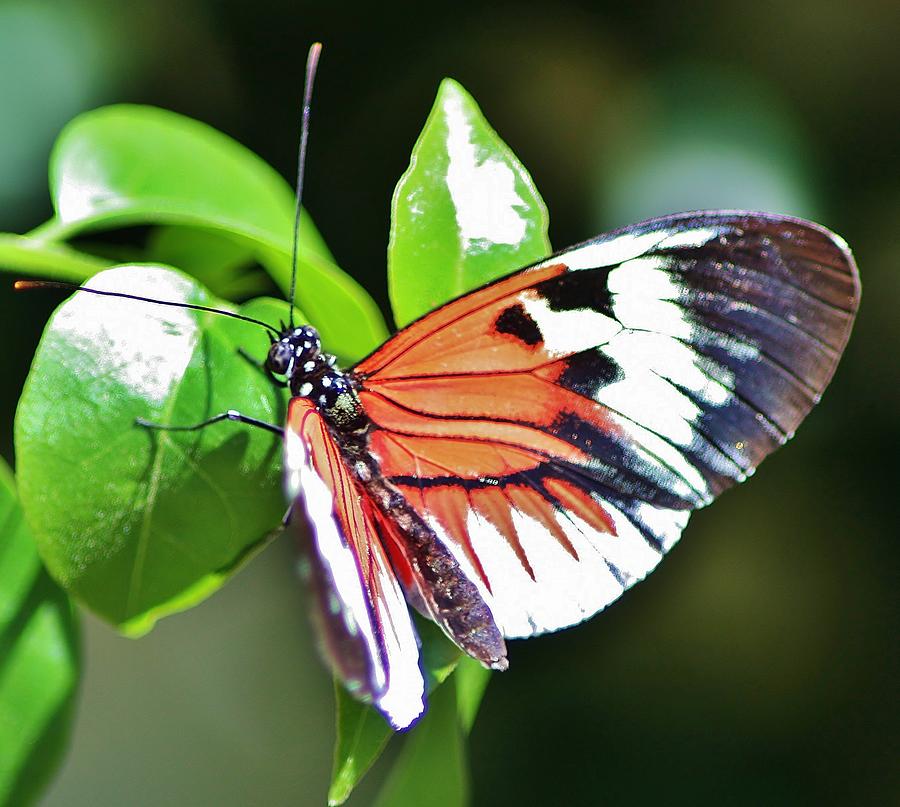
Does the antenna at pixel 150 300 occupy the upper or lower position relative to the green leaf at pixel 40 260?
upper

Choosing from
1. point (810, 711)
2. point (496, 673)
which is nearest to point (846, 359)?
point (810, 711)

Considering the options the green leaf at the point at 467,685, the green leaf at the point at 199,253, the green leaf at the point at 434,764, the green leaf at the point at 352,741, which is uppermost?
the green leaf at the point at 199,253

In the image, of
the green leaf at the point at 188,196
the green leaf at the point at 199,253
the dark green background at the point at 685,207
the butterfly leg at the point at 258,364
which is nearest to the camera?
the butterfly leg at the point at 258,364

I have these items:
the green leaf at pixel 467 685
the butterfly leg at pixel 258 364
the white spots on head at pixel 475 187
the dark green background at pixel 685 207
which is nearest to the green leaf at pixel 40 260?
the butterfly leg at pixel 258 364

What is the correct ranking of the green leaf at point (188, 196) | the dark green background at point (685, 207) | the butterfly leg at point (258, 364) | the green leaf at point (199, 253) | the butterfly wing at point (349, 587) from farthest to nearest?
the dark green background at point (685, 207) → the green leaf at point (199, 253) → the green leaf at point (188, 196) → the butterfly leg at point (258, 364) → the butterfly wing at point (349, 587)

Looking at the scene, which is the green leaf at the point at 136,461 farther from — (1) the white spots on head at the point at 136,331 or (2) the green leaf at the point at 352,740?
(2) the green leaf at the point at 352,740

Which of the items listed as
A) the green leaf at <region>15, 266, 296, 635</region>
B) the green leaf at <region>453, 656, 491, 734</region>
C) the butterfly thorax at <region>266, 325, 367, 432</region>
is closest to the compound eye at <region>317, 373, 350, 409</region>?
the butterfly thorax at <region>266, 325, 367, 432</region>

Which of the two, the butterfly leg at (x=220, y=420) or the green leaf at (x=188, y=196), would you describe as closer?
the butterfly leg at (x=220, y=420)

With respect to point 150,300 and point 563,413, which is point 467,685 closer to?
point 563,413
